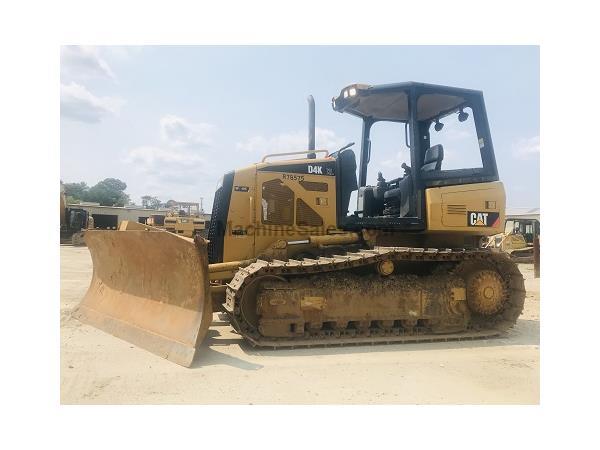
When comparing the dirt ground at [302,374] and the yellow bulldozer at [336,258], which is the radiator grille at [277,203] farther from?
the dirt ground at [302,374]

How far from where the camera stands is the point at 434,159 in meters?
5.95

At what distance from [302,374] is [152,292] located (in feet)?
7.73

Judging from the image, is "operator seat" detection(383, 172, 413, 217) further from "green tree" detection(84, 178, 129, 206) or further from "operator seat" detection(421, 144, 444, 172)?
"green tree" detection(84, 178, 129, 206)

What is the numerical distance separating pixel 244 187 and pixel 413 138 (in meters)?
2.42

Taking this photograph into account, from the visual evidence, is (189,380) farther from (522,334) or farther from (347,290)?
(522,334)

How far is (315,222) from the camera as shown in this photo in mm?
5934

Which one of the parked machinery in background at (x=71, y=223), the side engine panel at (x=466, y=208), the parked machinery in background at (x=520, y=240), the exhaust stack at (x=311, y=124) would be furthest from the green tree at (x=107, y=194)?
the side engine panel at (x=466, y=208)

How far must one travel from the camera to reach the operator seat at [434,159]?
Result: 19.4 feet

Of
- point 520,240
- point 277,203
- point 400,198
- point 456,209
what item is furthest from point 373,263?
point 520,240

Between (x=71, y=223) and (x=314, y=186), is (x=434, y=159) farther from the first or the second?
(x=71, y=223)

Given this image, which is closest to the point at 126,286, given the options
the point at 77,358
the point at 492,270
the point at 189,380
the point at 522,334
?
the point at 77,358

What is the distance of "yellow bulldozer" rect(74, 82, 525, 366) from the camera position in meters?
4.96

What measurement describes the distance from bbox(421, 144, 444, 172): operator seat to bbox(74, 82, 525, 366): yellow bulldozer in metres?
0.02

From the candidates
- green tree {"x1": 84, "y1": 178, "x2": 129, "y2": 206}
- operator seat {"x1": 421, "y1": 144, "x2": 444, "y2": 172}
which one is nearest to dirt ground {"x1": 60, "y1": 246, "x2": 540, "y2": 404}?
operator seat {"x1": 421, "y1": 144, "x2": 444, "y2": 172}
